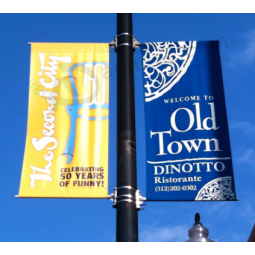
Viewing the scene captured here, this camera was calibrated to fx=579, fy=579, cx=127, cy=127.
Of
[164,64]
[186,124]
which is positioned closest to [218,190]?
[186,124]

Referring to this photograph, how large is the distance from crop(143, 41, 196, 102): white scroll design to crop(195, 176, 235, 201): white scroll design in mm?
1594

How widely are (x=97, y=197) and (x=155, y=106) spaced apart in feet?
5.40

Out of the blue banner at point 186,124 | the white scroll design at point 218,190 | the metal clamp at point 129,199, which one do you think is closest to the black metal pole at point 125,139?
the metal clamp at point 129,199

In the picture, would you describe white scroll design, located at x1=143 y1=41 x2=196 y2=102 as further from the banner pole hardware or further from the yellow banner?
the banner pole hardware

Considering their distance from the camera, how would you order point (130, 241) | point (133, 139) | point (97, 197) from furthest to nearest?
point (97, 197) → point (133, 139) → point (130, 241)

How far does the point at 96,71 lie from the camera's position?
9047 mm

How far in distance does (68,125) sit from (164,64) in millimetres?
1839

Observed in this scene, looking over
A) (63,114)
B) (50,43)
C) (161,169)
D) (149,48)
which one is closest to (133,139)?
(161,169)

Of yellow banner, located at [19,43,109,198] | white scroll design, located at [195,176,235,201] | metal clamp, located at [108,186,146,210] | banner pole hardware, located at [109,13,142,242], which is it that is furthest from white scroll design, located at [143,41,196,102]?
metal clamp, located at [108,186,146,210]

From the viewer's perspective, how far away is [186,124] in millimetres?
8336

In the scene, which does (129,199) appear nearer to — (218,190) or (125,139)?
(125,139)

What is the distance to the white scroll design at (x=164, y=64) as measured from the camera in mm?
8727

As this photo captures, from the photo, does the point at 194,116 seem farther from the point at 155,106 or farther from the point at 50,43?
the point at 50,43

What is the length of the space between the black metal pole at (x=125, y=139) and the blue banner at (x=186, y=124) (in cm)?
106
